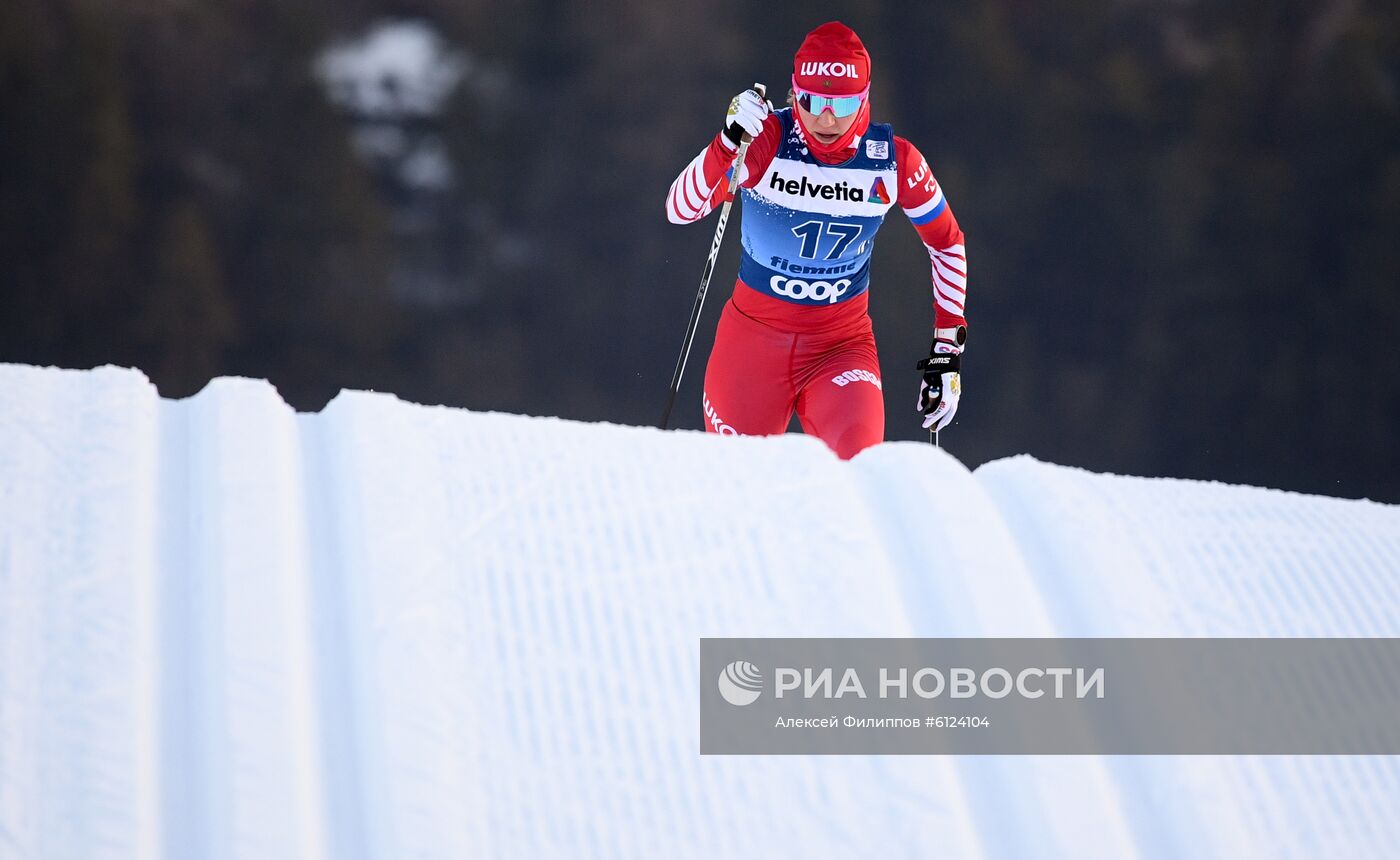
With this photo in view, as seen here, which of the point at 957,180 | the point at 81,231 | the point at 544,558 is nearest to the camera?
the point at 544,558

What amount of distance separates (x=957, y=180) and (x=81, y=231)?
15.1 feet

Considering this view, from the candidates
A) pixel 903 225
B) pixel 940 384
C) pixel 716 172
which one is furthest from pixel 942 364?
pixel 903 225

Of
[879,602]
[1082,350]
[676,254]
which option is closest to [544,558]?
[879,602]

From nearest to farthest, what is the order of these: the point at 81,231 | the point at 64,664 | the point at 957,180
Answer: the point at 64,664
the point at 81,231
the point at 957,180

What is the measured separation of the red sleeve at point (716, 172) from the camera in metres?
2.93

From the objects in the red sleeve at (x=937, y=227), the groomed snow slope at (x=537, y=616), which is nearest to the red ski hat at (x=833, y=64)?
the red sleeve at (x=937, y=227)

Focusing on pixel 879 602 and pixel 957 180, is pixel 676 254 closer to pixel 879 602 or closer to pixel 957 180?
pixel 957 180

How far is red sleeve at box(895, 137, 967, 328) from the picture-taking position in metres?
3.05

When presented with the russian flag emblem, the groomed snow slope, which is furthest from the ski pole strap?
the groomed snow slope

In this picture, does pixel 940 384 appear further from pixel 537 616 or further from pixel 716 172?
pixel 537 616

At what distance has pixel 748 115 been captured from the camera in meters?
2.86

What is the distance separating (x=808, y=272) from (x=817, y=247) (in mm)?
74

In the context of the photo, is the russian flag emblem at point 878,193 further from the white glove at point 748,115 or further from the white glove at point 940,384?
the white glove at point 940,384

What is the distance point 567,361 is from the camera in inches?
284
